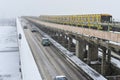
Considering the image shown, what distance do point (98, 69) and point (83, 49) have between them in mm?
7172

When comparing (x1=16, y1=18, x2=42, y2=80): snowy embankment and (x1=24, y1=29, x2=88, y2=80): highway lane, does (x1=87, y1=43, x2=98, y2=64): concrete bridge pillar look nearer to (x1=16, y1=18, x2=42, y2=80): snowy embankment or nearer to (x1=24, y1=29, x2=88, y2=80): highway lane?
(x1=24, y1=29, x2=88, y2=80): highway lane

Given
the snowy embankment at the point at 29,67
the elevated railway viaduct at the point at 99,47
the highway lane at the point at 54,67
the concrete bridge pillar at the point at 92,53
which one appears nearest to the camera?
the elevated railway viaduct at the point at 99,47

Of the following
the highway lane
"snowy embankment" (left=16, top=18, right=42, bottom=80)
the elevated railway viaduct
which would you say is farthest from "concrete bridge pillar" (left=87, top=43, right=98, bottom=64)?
"snowy embankment" (left=16, top=18, right=42, bottom=80)

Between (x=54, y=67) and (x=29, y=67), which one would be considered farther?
(x=29, y=67)

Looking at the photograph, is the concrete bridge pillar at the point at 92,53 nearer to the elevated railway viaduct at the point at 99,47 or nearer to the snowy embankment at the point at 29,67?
the elevated railway viaduct at the point at 99,47

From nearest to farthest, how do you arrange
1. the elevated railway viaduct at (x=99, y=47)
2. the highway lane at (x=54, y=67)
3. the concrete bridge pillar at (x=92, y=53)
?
1. the elevated railway viaduct at (x=99, y=47)
2. the highway lane at (x=54, y=67)
3. the concrete bridge pillar at (x=92, y=53)

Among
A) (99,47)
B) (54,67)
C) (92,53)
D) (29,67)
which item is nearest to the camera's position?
(54,67)

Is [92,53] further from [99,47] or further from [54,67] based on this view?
[54,67]

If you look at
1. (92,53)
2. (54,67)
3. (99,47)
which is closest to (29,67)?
(54,67)

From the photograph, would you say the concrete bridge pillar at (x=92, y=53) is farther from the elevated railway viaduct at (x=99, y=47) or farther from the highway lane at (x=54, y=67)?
the highway lane at (x=54, y=67)

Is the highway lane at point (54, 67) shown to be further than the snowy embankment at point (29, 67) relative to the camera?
Yes

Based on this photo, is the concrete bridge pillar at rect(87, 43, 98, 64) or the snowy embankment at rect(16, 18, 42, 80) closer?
the snowy embankment at rect(16, 18, 42, 80)

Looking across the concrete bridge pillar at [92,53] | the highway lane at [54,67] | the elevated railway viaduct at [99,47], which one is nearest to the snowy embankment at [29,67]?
the highway lane at [54,67]

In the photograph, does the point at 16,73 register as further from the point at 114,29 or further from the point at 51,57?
the point at 114,29
